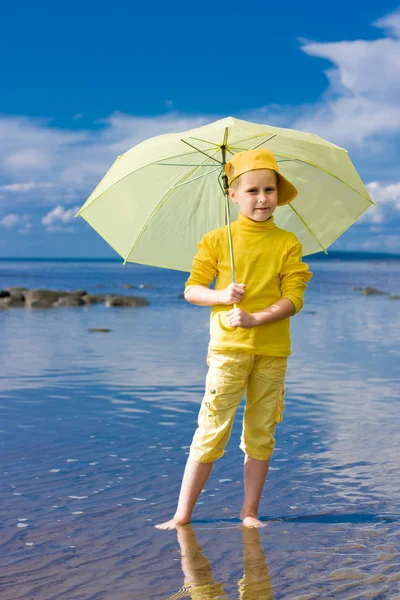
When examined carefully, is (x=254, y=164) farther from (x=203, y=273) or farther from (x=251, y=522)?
(x=251, y=522)

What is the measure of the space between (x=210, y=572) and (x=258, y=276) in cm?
160

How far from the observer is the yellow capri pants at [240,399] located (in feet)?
13.8

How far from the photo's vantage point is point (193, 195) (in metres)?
4.96

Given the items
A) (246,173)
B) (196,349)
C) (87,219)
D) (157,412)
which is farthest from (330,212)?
(196,349)

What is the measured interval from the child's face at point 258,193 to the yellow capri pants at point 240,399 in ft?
2.65

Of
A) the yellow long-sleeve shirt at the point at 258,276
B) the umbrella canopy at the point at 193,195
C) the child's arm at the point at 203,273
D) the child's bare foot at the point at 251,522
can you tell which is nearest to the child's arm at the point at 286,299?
the yellow long-sleeve shirt at the point at 258,276

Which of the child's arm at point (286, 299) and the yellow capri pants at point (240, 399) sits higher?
the child's arm at point (286, 299)

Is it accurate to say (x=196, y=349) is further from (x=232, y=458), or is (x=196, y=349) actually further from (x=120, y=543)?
(x=120, y=543)

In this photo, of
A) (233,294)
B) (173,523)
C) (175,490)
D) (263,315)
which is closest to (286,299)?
(263,315)

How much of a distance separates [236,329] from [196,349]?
316 inches

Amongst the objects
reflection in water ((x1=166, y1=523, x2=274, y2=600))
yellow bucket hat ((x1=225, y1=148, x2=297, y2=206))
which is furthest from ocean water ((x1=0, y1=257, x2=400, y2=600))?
yellow bucket hat ((x1=225, y1=148, x2=297, y2=206))

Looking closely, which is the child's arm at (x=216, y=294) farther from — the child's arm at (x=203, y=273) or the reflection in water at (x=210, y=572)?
the reflection in water at (x=210, y=572)

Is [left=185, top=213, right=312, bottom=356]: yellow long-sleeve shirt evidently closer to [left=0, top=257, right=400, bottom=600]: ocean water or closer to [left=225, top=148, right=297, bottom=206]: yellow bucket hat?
[left=225, top=148, right=297, bottom=206]: yellow bucket hat

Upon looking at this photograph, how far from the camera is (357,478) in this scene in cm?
529
